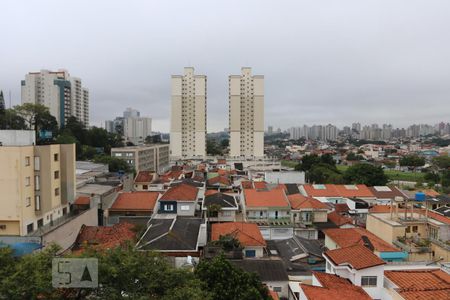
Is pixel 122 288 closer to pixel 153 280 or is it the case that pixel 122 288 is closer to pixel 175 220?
pixel 153 280

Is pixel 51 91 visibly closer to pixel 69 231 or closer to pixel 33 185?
pixel 33 185

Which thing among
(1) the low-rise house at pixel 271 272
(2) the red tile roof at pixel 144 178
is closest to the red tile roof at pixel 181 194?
(1) the low-rise house at pixel 271 272

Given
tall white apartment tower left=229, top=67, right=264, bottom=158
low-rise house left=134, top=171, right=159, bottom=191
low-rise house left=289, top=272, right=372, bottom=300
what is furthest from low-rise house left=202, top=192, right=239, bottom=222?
tall white apartment tower left=229, top=67, right=264, bottom=158

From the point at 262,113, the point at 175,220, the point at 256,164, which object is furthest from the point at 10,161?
the point at 262,113

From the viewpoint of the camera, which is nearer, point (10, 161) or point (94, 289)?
point (94, 289)

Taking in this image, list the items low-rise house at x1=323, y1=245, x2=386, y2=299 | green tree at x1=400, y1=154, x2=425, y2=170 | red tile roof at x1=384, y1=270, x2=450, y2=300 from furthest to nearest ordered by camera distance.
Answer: green tree at x1=400, y1=154, x2=425, y2=170, low-rise house at x1=323, y1=245, x2=386, y2=299, red tile roof at x1=384, y1=270, x2=450, y2=300

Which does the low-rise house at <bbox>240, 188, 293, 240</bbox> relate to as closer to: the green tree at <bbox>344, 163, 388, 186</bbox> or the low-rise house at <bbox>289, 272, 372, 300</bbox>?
the low-rise house at <bbox>289, 272, 372, 300</bbox>

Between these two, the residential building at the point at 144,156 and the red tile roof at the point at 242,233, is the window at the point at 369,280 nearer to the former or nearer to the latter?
the red tile roof at the point at 242,233

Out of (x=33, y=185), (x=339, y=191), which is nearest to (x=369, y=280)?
(x=33, y=185)
